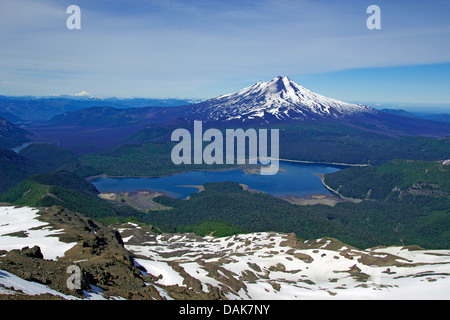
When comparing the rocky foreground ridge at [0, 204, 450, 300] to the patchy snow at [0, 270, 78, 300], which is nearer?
the patchy snow at [0, 270, 78, 300]

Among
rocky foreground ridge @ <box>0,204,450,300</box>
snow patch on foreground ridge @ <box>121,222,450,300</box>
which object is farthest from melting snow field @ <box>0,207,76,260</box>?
snow patch on foreground ridge @ <box>121,222,450,300</box>

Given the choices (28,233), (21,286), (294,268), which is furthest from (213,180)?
(21,286)

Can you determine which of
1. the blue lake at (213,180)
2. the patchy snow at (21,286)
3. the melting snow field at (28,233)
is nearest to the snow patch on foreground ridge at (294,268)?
the melting snow field at (28,233)

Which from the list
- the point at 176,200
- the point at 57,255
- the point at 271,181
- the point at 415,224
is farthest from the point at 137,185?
the point at 57,255

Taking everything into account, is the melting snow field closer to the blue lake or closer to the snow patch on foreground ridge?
the snow patch on foreground ridge

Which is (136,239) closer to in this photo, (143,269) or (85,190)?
(143,269)

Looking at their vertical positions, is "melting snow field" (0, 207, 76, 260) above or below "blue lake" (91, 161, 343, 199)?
above

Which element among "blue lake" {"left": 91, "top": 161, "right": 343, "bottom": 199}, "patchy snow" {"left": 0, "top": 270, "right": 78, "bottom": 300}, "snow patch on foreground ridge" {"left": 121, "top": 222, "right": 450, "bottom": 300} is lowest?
"blue lake" {"left": 91, "top": 161, "right": 343, "bottom": 199}
